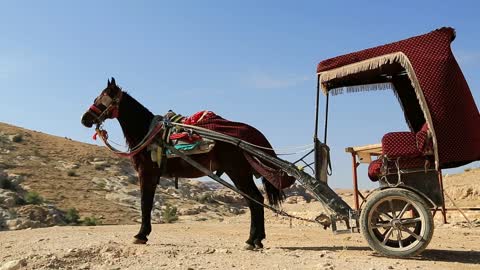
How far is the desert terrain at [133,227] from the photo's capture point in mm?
5988

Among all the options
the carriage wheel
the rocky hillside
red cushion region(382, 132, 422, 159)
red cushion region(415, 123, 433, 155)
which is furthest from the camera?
the rocky hillside

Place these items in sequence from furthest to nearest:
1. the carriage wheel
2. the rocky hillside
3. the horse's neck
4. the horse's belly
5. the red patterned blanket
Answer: the rocky hillside → the horse's neck → the horse's belly → the red patterned blanket → the carriage wheel

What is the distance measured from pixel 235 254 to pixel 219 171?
1697mm

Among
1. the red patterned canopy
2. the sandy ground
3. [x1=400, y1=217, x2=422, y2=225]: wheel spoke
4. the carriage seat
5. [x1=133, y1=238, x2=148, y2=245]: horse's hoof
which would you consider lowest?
the sandy ground

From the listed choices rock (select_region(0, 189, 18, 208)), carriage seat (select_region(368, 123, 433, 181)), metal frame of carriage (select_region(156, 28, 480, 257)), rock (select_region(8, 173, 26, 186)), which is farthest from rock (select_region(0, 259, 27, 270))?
rock (select_region(8, 173, 26, 186))

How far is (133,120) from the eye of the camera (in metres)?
8.02

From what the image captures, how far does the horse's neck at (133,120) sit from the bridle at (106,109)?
9cm

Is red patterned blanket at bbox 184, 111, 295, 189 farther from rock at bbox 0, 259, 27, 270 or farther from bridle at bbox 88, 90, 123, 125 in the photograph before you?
rock at bbox 0, 259, 27, 270

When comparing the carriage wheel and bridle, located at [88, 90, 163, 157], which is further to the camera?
bridle, located at [88, 90, 163, 157]

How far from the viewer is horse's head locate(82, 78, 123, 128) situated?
7.88 metres

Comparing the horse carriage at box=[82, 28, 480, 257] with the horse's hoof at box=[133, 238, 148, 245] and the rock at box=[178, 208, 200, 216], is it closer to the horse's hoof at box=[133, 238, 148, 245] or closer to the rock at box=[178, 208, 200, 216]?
the horse's hoof at box=[133, 238, 148, 245]

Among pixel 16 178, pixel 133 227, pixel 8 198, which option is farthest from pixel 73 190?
pixel 133 227

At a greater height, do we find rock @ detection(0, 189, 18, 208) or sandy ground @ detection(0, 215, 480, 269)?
rock @ detection(0, 189, 18, 208)

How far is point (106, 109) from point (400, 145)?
4.64 meters
